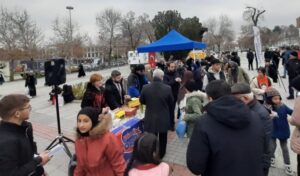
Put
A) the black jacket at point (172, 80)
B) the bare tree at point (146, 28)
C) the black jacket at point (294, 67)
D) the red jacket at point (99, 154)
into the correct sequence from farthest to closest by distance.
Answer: the bare tree at point (146, 28) < the black jacket at point (294, 67) < the black jacket at point (172, 80) < the red jacket at point (99, 154)

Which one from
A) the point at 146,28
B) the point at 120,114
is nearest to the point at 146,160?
the point at 120,114

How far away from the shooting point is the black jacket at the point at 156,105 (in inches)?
187

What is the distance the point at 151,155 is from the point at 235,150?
68cm

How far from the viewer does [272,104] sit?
4289mm

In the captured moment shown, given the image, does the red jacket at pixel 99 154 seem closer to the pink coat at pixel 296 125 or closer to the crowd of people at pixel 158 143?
the crowd of people at pixel 158 143

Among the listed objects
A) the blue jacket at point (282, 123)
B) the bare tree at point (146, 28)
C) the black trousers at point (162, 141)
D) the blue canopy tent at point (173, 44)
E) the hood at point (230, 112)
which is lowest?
the black trousers at point (162, 141)

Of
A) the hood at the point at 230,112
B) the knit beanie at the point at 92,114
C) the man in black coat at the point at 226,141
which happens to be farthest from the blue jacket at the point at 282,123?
the knit beanie at the point at 92,114

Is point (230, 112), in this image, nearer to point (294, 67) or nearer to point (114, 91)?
point (114, 91)

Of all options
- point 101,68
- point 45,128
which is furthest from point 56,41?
point 45,128

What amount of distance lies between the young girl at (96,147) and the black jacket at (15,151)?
454 millimetres

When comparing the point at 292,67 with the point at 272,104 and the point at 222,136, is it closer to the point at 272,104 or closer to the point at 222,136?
the point at 272,104

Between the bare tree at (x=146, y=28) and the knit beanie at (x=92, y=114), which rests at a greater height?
the bare tree at (x=146, y=28)

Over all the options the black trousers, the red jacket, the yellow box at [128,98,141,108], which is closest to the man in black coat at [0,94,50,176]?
the red jacket

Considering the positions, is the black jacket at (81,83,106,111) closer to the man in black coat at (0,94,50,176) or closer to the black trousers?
the black trousers
